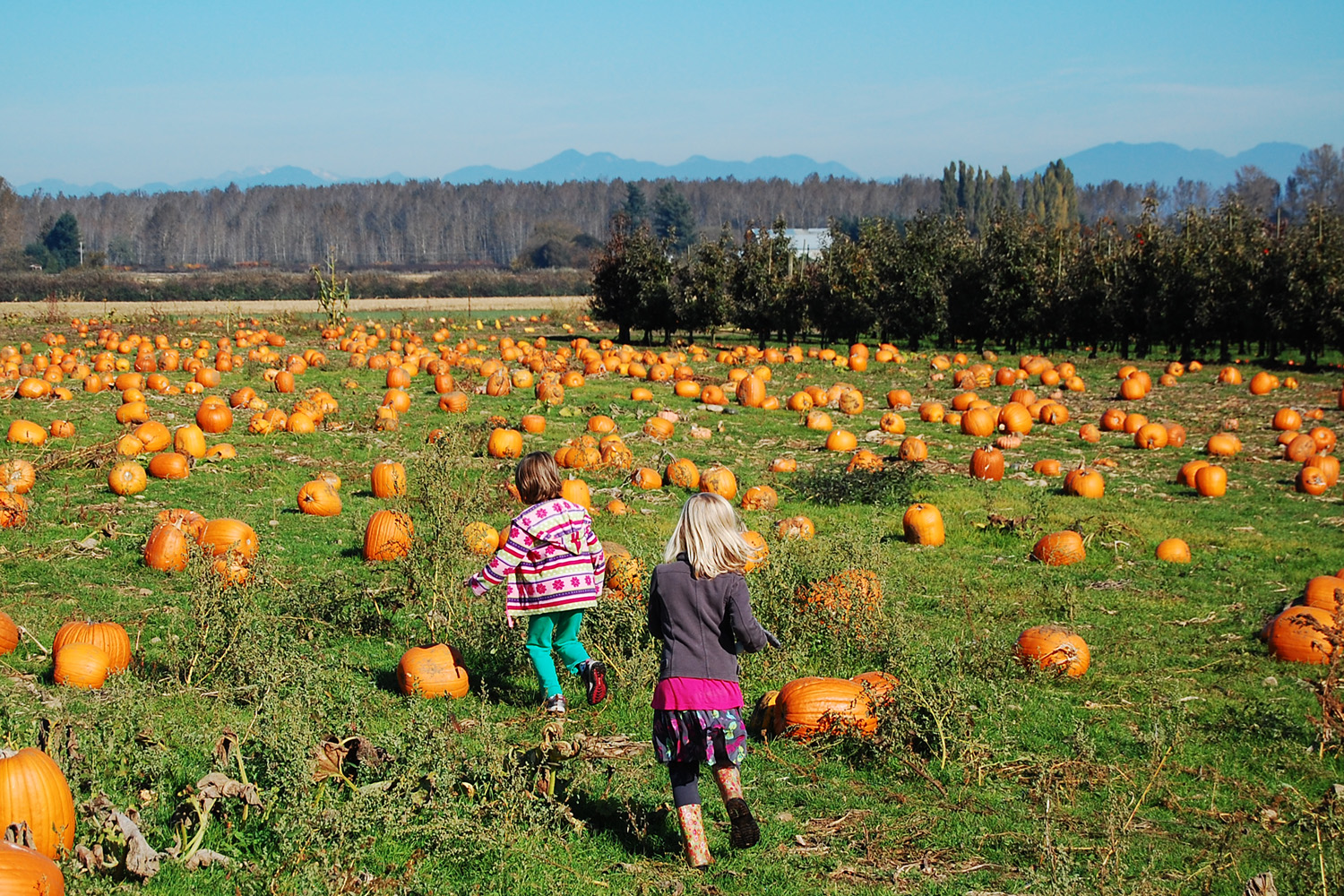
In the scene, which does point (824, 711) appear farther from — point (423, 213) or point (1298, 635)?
point (423, 213)

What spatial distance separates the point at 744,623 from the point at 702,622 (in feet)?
0.68

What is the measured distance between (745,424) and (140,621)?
40.9 ft

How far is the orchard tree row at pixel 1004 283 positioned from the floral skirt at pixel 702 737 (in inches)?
1117

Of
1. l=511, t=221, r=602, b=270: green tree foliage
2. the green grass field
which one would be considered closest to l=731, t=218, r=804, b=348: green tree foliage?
the green grass field

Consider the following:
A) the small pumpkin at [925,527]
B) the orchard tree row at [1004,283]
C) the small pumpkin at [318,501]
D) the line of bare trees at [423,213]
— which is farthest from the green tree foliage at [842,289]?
the line of bare trees at [423,213]

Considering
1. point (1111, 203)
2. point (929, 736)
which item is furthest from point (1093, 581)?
point (1111, 203)

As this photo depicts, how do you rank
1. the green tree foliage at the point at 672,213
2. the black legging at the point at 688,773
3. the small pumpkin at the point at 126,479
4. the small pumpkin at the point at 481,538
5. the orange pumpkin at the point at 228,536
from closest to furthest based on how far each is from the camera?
1. the black legging at the point at 688,773
2. the small pumpkin at the point at 481,538
3. the orange pumpkin at the point at 228,536
4. the small pumpkin at the point at 126,479
5. the green tree foliage at the point at 672,213

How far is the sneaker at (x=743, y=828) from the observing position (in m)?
4.76

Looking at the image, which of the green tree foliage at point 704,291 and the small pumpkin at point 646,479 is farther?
the green tree foliage at point 704,291

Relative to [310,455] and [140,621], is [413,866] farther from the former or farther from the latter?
[310,455]

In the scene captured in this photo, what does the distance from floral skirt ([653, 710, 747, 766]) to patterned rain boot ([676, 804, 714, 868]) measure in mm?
231

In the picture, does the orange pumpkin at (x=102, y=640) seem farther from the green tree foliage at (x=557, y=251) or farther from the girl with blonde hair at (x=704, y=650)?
the green tree foliage at (x=557, y=251)

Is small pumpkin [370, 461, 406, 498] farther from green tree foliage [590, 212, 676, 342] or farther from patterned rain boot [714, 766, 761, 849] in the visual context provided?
green tree foliage [590, 212, 676, 342]

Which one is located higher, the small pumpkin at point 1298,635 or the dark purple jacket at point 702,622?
the dark purple jacket at point 702,622
